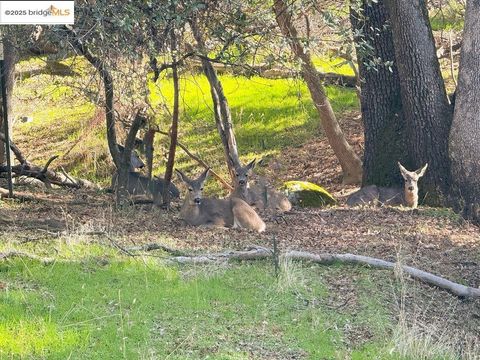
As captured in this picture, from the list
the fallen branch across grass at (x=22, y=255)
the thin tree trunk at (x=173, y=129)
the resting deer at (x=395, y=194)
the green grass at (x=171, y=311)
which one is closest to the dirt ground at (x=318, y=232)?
the thin tree trunk at (x=173, y=129)

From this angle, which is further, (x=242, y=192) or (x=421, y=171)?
(x=242, y=192)

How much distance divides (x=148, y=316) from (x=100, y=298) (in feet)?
2.03

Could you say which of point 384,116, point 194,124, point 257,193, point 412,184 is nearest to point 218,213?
point 257,193

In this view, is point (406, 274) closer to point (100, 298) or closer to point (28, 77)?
point (100, 298)

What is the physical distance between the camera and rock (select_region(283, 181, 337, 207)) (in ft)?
58.4

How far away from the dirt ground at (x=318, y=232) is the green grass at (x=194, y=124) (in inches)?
242

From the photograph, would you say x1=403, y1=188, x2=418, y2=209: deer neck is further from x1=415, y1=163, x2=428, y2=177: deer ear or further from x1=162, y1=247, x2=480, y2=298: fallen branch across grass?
x1=162, y1=247, x2=480, y2=298: fallen branch across grass

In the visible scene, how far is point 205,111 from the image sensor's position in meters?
26.0

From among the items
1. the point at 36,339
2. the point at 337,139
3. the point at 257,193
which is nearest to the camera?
the point at 36,339

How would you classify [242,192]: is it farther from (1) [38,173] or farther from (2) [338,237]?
(2) [338,237]

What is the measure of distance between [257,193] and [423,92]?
383 cm

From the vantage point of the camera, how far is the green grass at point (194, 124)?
22.7 m

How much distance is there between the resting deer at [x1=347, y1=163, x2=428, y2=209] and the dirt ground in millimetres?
581

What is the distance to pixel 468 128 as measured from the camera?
14867 millimetres
